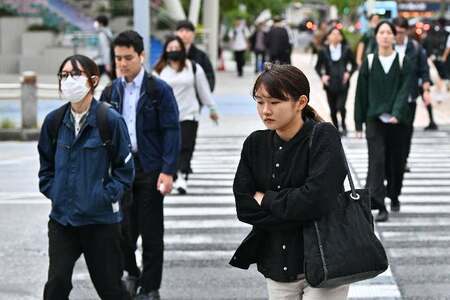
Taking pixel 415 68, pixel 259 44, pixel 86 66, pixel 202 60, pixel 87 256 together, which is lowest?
pixel 259 44

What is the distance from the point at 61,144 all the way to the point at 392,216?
5.53 meters

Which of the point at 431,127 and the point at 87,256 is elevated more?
the point at 87,256

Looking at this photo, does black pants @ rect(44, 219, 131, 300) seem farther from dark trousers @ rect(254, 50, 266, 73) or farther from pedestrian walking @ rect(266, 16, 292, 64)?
dark trousers @ rect(254, 50, 266, 73)

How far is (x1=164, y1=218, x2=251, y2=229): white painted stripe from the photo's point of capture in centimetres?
1036

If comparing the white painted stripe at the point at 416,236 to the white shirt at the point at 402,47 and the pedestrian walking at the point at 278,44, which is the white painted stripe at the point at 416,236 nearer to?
the white shirt at the point at 402,47

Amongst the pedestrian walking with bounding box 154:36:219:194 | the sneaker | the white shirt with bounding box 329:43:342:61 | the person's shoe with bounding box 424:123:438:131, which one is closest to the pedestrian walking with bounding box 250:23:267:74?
the person's shoe with bounding box 424:123:438:131

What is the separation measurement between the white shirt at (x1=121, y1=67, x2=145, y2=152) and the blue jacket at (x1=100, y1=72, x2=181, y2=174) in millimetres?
25

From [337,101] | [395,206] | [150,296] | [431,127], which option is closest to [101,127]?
[150,296]

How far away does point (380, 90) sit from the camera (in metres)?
10.0

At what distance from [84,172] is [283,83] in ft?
5.43

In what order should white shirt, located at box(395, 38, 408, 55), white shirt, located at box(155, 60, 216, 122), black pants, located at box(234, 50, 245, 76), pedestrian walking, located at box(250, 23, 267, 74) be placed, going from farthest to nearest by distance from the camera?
pedestrian walking, located at box(250, 23, 267, 74) < black pants, located at box(234, 50, 245, 76) < white shirt, located at box(155, 60, 216, 122) < white shirt, located at box(395, 38, 408, 55)

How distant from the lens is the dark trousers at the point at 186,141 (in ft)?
38.3

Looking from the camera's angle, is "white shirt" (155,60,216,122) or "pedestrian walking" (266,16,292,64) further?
"pedestrian walking" (266,16,292,64)

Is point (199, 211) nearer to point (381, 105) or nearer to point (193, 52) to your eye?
point (193, 52)
